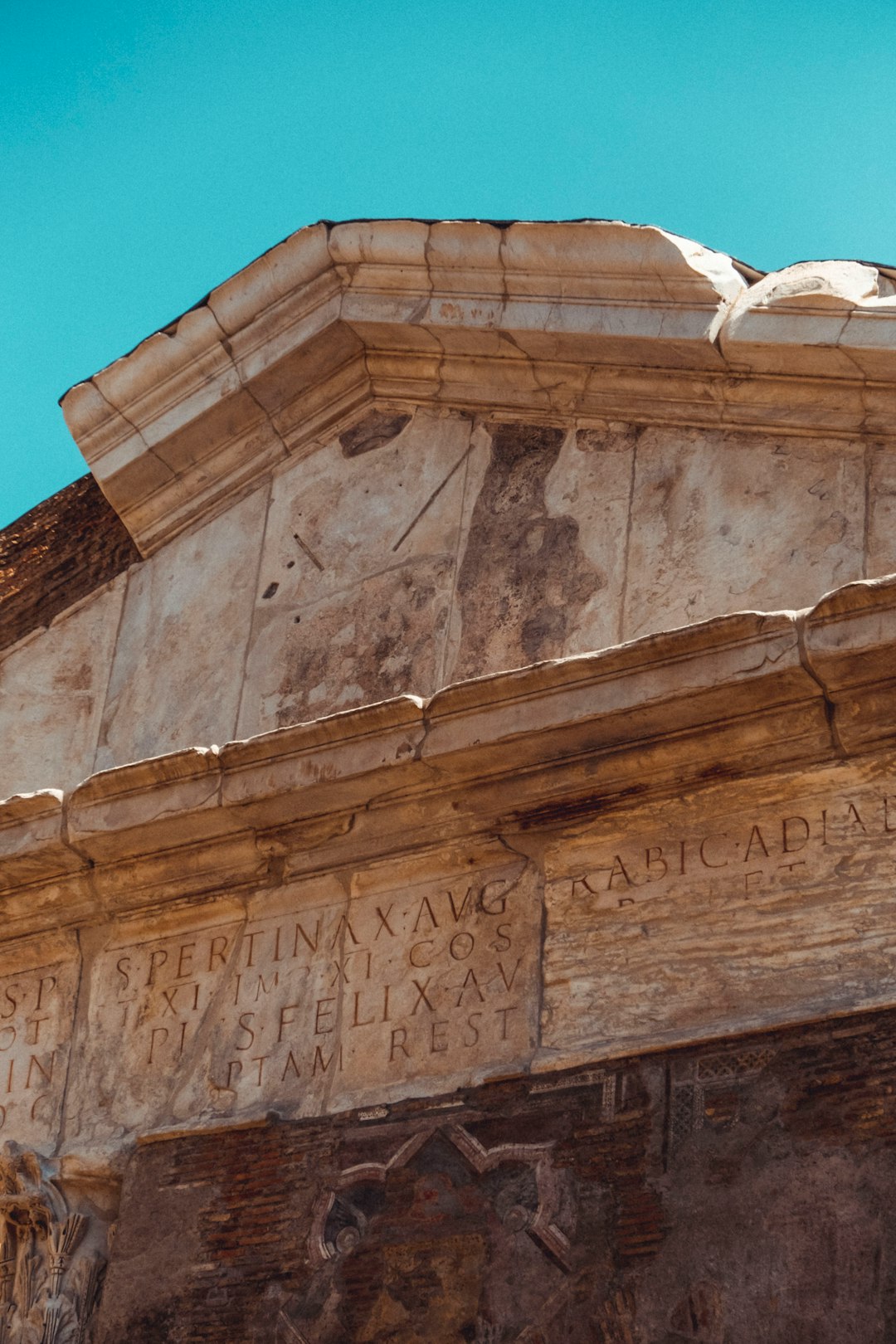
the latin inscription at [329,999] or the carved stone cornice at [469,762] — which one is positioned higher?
the carved stone cornice at [469,762]

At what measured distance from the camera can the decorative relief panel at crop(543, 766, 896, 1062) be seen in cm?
582

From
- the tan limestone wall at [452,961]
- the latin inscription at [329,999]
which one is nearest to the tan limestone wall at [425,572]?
the tan limestone wall at [452,961]

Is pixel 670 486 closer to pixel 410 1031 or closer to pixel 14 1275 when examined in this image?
pixel 410 1031

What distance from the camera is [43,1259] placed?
21.5ft

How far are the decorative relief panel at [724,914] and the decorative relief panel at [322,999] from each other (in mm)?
155

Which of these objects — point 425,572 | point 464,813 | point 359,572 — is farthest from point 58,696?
point 464,813

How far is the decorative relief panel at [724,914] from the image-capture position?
5816 millimetres

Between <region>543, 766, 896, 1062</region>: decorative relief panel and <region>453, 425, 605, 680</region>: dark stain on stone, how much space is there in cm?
76

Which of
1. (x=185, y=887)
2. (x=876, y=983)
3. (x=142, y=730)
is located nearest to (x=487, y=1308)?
(x=876, y=983)

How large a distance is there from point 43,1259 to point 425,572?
2.25 meters

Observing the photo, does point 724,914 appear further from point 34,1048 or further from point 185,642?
point 185,642

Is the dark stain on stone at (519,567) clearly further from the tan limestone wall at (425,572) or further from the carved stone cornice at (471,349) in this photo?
the carved stone cornice at (471,349)

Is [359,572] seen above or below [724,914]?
above

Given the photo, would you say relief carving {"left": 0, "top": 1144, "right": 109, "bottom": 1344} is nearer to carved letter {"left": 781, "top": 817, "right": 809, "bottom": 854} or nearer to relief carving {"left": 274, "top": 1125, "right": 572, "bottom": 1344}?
relief carving {"left": 274, "top": 1125, "right": 572, "bottom": 1344}
